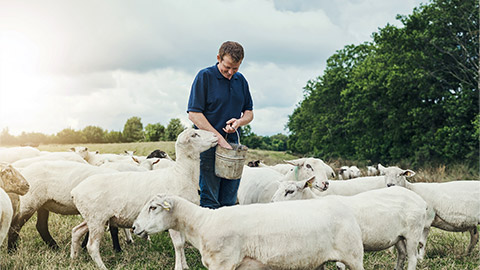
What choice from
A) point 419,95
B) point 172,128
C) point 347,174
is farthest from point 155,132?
point 347,174

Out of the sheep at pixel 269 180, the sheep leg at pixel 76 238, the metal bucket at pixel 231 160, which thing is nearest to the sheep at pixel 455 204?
the sheep at pixel 269 180

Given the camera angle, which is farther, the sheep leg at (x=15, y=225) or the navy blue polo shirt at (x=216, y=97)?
the sheep leg at (x=15, y=225)

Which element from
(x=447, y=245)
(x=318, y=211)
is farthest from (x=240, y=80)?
(x=447, y=245)

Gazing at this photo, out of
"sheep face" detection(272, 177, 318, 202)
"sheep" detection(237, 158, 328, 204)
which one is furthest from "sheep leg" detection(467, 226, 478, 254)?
"sheep face" detection(272, 177, 318, 202)

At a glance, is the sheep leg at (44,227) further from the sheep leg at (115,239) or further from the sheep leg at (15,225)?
the sheep leg at (115,239)

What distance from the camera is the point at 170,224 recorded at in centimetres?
458

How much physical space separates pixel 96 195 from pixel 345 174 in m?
14.7

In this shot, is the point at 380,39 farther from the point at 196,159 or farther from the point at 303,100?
the point at 196,159

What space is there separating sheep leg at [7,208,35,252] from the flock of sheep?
0.05ft

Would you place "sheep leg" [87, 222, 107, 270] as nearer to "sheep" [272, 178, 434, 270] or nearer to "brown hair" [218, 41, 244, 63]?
"sheep" [272, 178, 434, 270]

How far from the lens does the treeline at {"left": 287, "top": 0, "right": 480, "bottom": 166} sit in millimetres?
25766

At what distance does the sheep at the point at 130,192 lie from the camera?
5.92m

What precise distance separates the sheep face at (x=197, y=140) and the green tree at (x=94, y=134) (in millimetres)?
54257

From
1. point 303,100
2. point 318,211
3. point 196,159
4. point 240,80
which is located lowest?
point 318,211
